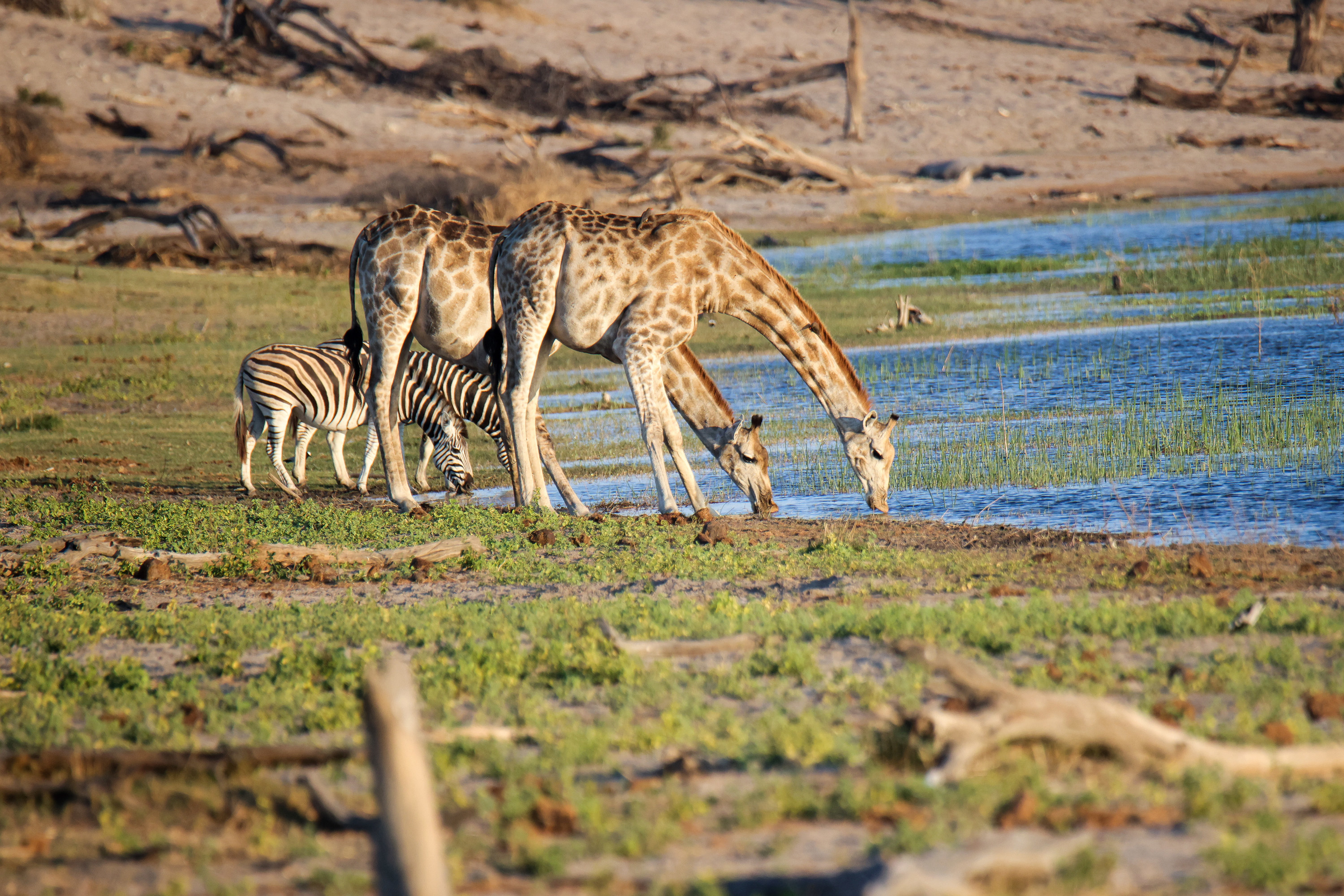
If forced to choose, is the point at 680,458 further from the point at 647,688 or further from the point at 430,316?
the point at 647,688

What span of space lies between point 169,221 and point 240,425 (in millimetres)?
14698

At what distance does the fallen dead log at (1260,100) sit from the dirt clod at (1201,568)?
1520 inches

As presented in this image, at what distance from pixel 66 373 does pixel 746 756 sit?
15019mm

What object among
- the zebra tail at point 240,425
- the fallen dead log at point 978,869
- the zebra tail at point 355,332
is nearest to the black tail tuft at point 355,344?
the zebra tail at point 355,332

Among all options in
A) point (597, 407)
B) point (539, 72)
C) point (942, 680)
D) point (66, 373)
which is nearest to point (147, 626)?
point (942, 680)

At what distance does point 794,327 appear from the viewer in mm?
11180

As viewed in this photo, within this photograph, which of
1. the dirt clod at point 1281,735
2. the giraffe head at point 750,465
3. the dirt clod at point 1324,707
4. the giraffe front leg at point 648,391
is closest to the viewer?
the dirt clod at point 1281,735

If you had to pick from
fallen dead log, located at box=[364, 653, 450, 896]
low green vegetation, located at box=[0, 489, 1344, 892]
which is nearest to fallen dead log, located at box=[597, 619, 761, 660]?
low green vegetation, located at box=[0, 489, 1344, 892]

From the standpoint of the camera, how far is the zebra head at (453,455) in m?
13.1

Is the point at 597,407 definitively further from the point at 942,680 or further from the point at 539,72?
the point at 539,72

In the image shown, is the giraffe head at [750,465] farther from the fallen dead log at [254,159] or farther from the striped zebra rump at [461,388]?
the fallen dead log at [254,159]

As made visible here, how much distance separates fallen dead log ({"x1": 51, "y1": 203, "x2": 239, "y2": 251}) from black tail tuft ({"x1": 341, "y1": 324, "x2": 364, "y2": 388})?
1425cm

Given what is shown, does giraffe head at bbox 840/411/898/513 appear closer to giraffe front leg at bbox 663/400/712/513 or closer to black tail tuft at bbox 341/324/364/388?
giraffe front leg at bbox 663/400/712/513

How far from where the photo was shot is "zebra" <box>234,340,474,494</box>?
41.8ft
